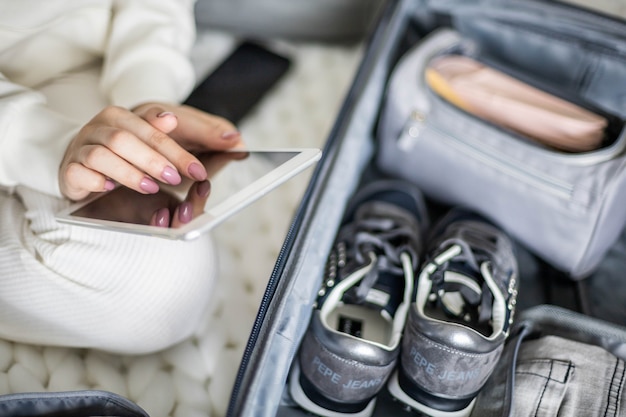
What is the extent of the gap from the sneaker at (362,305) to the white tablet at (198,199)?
0.60 feet

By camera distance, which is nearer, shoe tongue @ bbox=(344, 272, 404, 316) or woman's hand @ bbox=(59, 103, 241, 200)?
woman's hand @ bbox=(59, 103, 241, 200)

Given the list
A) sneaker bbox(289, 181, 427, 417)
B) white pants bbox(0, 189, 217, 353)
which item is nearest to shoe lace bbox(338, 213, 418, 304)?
sneaker bbox(289, 181, 427, 417)

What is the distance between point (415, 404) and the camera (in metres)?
0.70

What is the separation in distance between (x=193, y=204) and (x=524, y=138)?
0.50 m

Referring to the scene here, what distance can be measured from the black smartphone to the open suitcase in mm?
263

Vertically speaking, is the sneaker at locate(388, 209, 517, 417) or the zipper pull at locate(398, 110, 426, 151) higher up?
the zipper pull at locate(398, 110, 426, 151)

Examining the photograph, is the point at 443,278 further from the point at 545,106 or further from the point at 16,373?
the point at 16,373

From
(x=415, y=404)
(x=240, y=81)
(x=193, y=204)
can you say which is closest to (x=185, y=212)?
(x=193, y=204)

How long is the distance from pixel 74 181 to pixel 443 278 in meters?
0.46

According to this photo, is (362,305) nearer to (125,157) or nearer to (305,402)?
(305,402)

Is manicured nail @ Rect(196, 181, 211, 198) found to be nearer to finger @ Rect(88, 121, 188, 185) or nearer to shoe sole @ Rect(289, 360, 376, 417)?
finger @ Rect(88, 121, 188, 185)

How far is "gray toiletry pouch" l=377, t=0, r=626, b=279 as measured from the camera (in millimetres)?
801

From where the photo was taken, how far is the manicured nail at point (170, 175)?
0.60 metres

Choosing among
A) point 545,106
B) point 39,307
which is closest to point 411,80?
point 545,106
